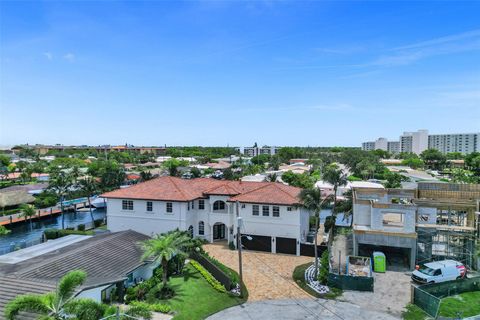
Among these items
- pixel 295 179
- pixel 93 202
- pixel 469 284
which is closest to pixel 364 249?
pixel 469 284

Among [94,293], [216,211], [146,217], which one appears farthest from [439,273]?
[146,217]

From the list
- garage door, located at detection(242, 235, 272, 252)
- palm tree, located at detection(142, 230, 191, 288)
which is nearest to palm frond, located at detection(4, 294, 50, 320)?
palm tree, located at detection(142, 230, 191, 288)

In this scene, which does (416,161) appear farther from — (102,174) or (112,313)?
(112,313)

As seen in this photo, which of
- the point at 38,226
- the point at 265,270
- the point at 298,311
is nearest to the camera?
the point at 298,311

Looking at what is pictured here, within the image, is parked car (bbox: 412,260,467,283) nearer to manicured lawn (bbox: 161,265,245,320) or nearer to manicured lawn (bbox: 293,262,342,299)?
manicured lawn (bbox: 293,262,342,299)

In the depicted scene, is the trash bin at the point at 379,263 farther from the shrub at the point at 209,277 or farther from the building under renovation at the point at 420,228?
the shrub at the point at 209,277

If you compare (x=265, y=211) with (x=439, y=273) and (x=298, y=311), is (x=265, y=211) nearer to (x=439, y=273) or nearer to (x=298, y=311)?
(x=298, y=311)
